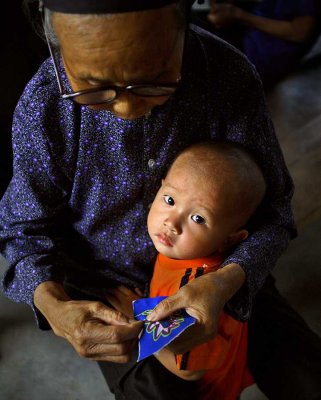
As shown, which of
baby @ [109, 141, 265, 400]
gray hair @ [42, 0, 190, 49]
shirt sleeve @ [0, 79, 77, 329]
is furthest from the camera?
baby @ [109, 141, 265, 400]

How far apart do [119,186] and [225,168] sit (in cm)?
26

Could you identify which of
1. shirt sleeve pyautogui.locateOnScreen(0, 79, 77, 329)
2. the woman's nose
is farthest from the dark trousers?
the woman's nose

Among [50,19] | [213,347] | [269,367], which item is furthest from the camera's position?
[269,367]

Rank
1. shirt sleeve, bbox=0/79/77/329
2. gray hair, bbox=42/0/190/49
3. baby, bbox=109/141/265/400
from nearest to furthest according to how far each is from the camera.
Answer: gray hair, bbox=42/0/190/49
shirt sleeve, bbox=0/79/77/329
baby, bbox=109/141/265/400

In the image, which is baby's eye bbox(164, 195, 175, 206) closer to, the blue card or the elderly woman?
the elderly woman

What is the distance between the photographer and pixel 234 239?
1198 mm

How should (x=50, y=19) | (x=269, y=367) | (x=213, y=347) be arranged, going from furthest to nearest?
(x=269, y=367) < (x=213, y=347) < (x=50, y=19)

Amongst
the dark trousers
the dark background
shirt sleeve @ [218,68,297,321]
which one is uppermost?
the dark background

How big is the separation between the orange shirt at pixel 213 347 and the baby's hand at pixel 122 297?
0.20 feet

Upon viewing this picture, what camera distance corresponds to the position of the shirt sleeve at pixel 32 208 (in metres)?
1.00

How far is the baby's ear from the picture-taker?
119 cm

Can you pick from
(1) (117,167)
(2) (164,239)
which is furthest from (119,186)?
(2) (164,239)

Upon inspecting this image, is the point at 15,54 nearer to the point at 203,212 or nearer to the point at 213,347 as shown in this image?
the point at 203,212

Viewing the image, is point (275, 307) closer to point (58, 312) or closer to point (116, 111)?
point (58, 312)
